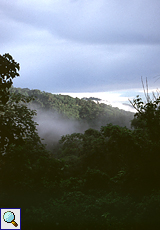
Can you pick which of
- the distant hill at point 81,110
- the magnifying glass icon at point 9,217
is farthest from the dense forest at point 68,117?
the magnifying glass icon at point 9,217

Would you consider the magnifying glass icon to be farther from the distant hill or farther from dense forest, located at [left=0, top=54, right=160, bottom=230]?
the distant hill

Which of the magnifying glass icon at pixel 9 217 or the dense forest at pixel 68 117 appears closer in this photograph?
the magnifying glass icon at pixel 9 217

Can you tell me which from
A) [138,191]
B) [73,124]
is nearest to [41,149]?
[138,191]

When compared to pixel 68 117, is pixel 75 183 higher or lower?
lower

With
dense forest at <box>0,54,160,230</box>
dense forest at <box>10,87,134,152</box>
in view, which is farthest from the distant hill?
dense forest at <box>0,54,160,230</box>

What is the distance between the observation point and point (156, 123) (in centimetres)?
813

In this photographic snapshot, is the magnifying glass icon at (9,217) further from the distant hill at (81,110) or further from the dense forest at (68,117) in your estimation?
the distant hill at (81,110)

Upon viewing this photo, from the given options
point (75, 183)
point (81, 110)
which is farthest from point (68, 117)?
point (75, 183)

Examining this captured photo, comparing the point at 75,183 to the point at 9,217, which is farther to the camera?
the point at 75,183

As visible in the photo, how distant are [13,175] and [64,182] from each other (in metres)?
2.11

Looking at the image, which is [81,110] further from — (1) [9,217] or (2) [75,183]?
(1) [9,217]

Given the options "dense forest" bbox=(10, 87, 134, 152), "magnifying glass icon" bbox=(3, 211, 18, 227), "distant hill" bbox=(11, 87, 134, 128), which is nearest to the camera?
"magnifying glass icon" bbox=(3, 211, 18, 227)

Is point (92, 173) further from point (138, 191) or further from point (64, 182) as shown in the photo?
point (138, 191)

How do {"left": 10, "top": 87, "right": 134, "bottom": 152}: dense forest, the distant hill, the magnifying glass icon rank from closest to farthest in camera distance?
the magnifying glass icon, {"left": 10, "top": 87, "right": 134, "bottom": 152}: dense forest, the distant hill
